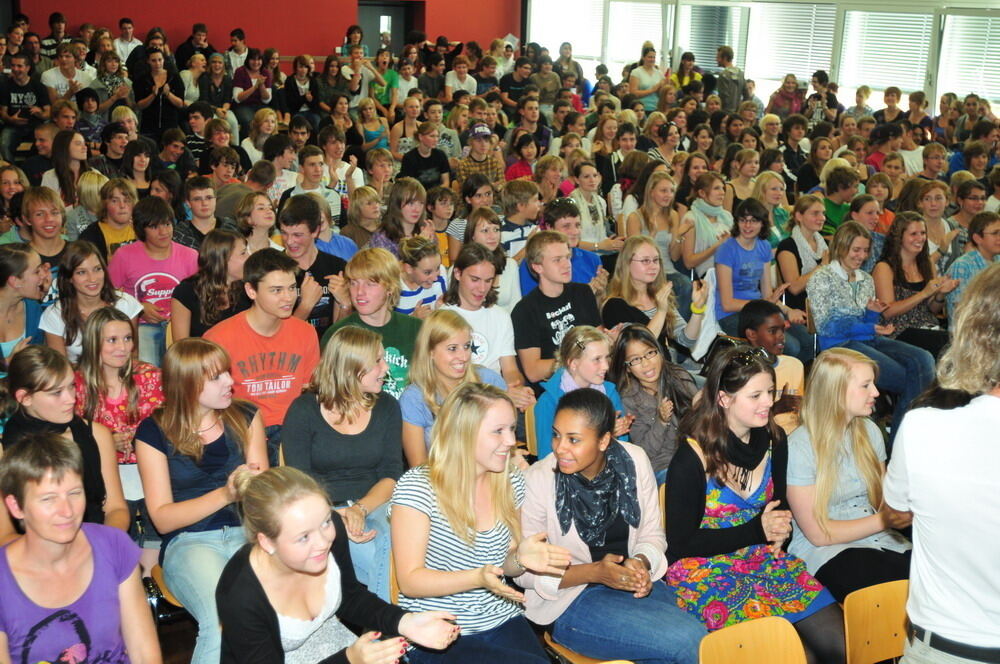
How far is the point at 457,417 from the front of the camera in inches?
118

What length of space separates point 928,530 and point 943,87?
41.2 feet

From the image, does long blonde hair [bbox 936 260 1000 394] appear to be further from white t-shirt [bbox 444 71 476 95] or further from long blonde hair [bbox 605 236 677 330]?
white t-shirt [bbox 444 71 476 95]

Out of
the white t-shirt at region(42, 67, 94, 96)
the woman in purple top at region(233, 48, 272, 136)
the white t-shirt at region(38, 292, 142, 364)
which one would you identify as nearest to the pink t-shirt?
the white t-shirt at region(38, 292, 142, 364)

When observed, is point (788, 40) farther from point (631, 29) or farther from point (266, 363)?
point (266, 363)

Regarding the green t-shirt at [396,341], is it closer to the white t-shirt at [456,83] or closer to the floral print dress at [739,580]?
the floral print dress at [739,580]

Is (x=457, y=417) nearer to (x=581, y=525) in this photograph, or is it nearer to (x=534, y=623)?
(x=581, y=525)

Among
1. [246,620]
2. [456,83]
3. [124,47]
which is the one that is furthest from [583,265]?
[124,47]

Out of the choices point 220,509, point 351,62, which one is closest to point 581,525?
point 220,509

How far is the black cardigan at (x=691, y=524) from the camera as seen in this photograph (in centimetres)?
322

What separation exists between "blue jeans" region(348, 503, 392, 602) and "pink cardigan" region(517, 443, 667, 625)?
0.48 meters

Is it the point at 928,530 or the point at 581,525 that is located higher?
the point at 928,530

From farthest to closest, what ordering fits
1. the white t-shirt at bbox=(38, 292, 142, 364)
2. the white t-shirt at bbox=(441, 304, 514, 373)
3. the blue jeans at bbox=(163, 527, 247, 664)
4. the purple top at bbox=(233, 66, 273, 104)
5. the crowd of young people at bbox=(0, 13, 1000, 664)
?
the purple top at bbox=(233, 66, 273, 104)
the white t-shirt at bbox=(441, 304, 514, 373)
the white t-shirt at bbox=(38, 292, 142, 364)
the blue jeans at bbox=(163, 527, 247, 664)
the crowd of young people at bbox=(0, 13, 1000, 664)

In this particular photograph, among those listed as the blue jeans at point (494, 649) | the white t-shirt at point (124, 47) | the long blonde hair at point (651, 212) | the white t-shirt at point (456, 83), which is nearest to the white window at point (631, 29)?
the white t-shirt at point (456, 83)

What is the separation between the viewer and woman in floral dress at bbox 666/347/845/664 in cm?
320
